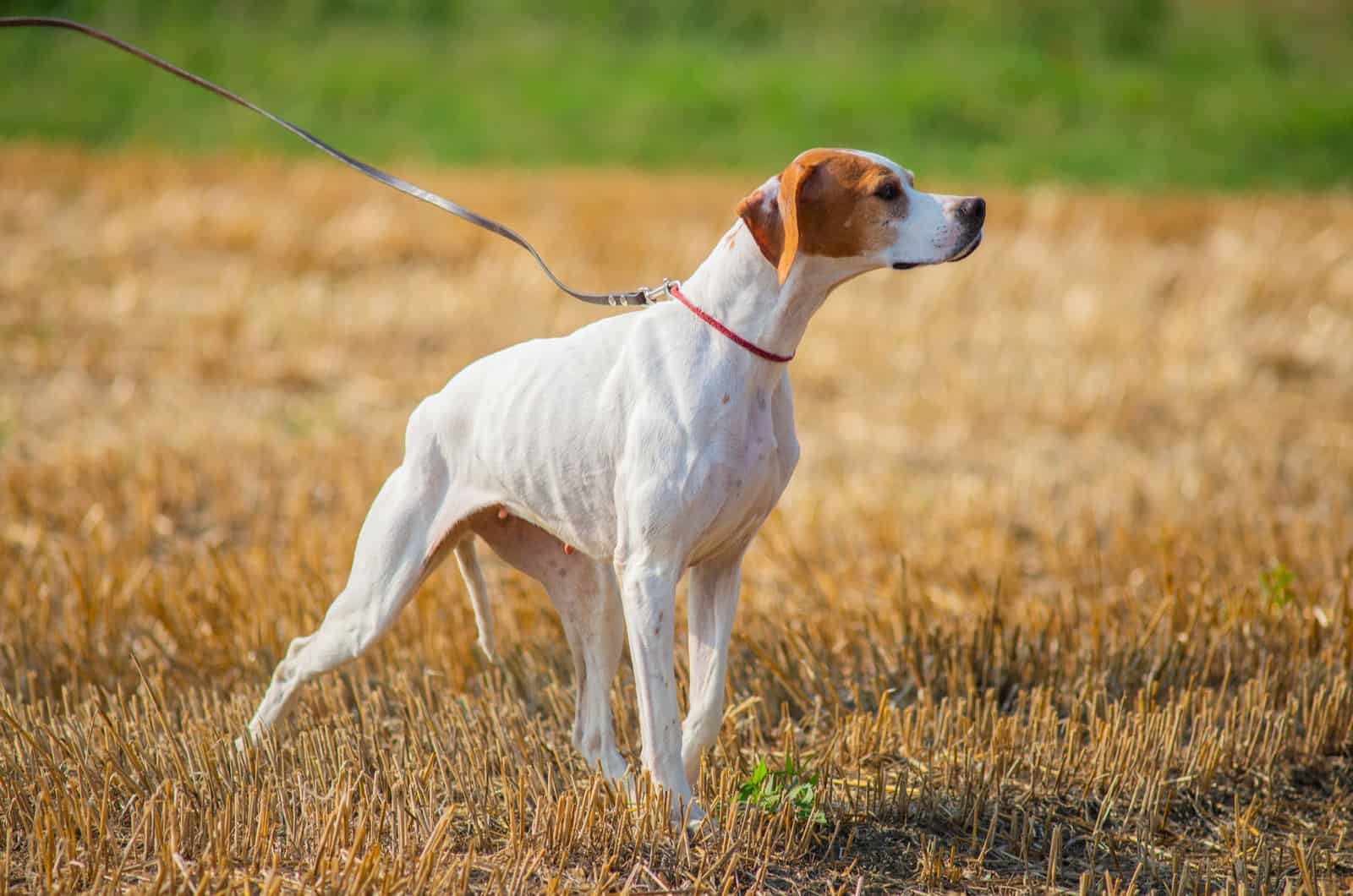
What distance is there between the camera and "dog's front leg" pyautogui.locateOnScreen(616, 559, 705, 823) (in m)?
3.43

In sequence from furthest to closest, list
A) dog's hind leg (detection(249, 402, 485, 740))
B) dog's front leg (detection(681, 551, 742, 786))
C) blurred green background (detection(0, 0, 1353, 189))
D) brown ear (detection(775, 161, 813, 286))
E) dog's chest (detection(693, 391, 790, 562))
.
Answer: blurred green background (detection(0, 0, 1353, 189)) → dog's hind leg (detection(249, 402, 485, 740)) → dog's front leg (detection(681, 551, 742, 786)) → dog's chest (detection(693, 391, 790, 562)) → brown ear (detection(775, 161, 813, 286))

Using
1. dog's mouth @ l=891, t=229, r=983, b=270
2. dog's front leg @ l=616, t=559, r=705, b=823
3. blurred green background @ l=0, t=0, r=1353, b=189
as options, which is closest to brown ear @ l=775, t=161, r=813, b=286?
dog's mouth @ l=891, t=229, r=983, b=270

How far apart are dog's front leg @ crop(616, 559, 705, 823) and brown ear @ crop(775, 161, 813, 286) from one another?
2.60ft

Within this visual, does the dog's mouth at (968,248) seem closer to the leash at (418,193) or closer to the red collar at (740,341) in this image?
the red collar at (740,341)

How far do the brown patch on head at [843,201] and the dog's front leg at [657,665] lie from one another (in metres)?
0.80

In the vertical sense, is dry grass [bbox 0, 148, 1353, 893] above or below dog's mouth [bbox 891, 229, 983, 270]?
below

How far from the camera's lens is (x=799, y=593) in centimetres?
609

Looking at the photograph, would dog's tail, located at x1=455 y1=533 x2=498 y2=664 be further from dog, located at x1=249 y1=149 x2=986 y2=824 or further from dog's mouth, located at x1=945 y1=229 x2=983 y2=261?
dog's mouth, located at x1=945 y1=229 x2=983 y2=261

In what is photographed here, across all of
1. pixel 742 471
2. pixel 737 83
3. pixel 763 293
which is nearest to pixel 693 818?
pixel 742 471

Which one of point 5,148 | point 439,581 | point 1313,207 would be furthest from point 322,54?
point 439,581

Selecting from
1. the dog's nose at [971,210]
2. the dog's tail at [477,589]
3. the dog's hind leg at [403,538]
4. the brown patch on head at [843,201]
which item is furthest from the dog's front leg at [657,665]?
the dog's nose at [971,210]

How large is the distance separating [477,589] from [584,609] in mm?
378

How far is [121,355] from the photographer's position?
10.7 m

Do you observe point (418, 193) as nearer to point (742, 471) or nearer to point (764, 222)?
point (764, 222)
